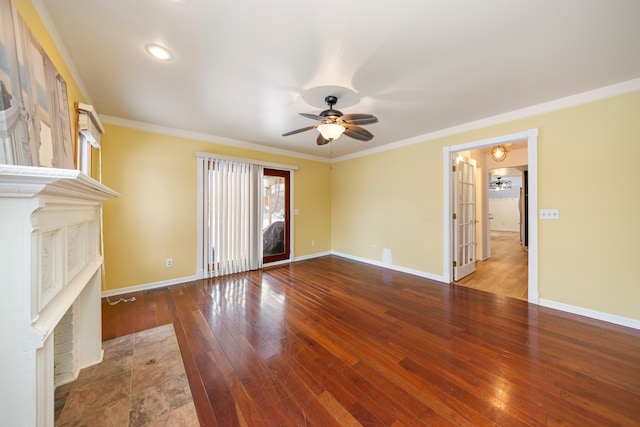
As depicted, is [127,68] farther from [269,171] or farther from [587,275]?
[587,275]

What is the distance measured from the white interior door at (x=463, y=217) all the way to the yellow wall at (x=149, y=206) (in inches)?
159

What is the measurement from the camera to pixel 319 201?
551 cm

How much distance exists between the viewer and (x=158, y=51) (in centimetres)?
182

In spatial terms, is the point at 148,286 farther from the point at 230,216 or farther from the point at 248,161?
the point at 248,161

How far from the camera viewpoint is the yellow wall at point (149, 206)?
3.13 meters

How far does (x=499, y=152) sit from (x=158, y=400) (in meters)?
6.41

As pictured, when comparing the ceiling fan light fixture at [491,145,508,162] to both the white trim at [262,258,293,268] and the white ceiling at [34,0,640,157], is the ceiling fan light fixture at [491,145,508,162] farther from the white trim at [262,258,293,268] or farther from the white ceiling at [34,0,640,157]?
the white trim at [262,258,293,268]

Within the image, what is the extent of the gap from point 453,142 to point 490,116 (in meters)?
0.55

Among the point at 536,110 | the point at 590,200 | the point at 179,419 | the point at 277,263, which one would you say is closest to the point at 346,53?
the point at 536,110

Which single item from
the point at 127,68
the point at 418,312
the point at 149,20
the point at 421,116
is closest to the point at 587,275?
the point at 418,312

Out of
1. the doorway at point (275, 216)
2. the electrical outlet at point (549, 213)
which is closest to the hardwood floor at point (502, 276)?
the electrical outlet at point (549, 213)

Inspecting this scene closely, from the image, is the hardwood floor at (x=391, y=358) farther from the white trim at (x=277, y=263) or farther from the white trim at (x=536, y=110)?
the white trim at (x=536, y=110)

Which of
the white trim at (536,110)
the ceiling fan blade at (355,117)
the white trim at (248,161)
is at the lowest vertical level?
the ceiling fan blade at (355,117)

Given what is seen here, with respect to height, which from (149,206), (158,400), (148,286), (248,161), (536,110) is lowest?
(158,400)
